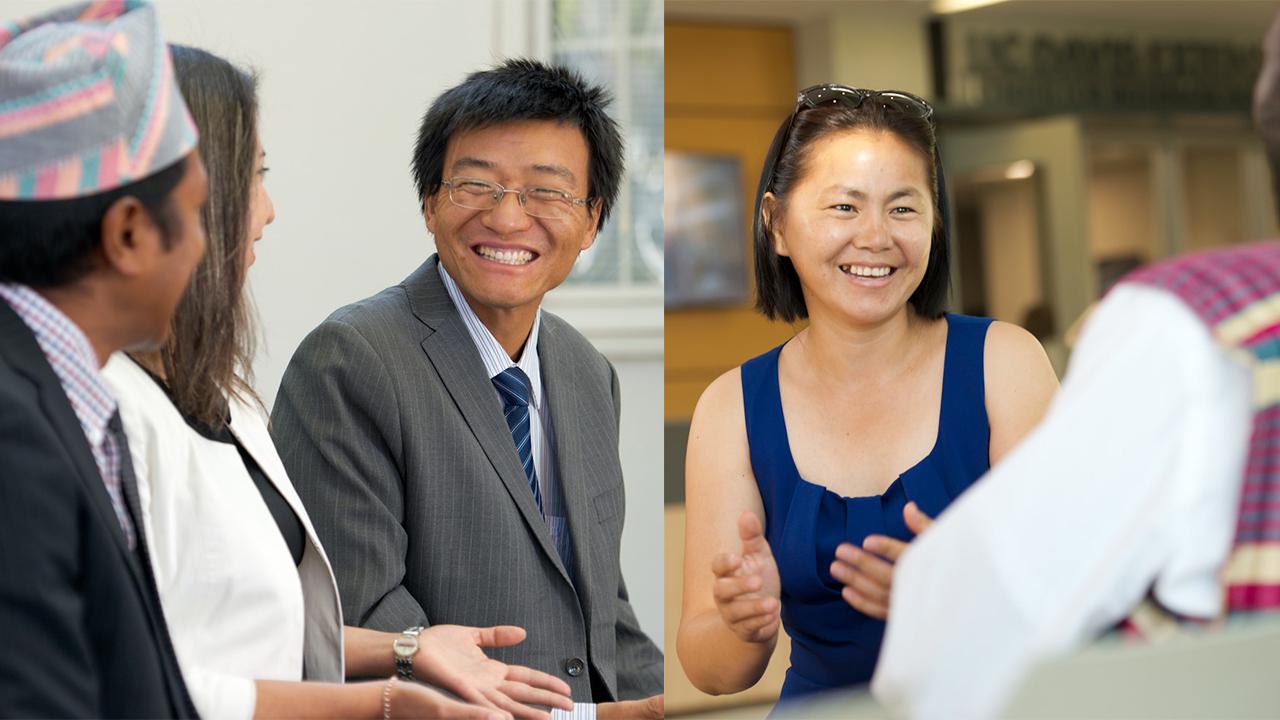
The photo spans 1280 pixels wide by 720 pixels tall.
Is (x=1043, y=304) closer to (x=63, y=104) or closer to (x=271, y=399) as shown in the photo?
(x=271, y=399)

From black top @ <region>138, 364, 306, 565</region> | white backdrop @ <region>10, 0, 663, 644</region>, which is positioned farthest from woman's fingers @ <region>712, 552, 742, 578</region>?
white backdrop @ <region>10, 0, 663, 644</region>

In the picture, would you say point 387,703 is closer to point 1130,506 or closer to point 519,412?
point 519,412

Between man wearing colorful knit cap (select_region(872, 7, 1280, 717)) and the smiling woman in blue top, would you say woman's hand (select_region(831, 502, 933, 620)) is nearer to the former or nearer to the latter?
the smiling woman in blue top

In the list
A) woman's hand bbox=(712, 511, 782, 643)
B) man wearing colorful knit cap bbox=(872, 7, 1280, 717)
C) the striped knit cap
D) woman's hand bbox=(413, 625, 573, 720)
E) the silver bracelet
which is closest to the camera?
man wearing colorful knit cap bbox=(872, 7, 1280, 717)

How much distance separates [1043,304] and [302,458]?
290 cm

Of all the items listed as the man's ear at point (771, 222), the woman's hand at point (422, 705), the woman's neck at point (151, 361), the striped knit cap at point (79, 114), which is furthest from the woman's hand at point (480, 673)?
the striped knit cap at point (79, 114)

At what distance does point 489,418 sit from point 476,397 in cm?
4

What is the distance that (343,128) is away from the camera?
255 cm

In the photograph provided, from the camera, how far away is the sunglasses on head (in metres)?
1.86

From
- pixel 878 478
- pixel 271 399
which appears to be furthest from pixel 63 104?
pixel 271 399

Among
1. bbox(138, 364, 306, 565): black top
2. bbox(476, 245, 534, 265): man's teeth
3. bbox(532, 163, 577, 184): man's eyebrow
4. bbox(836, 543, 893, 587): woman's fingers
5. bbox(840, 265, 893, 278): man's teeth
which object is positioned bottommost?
bbox(836, 543, 893, 587): woman's fingers

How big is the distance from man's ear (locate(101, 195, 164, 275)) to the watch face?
29.5 inches

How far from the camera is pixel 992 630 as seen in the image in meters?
0.96

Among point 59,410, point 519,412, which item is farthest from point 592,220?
point 59,410
